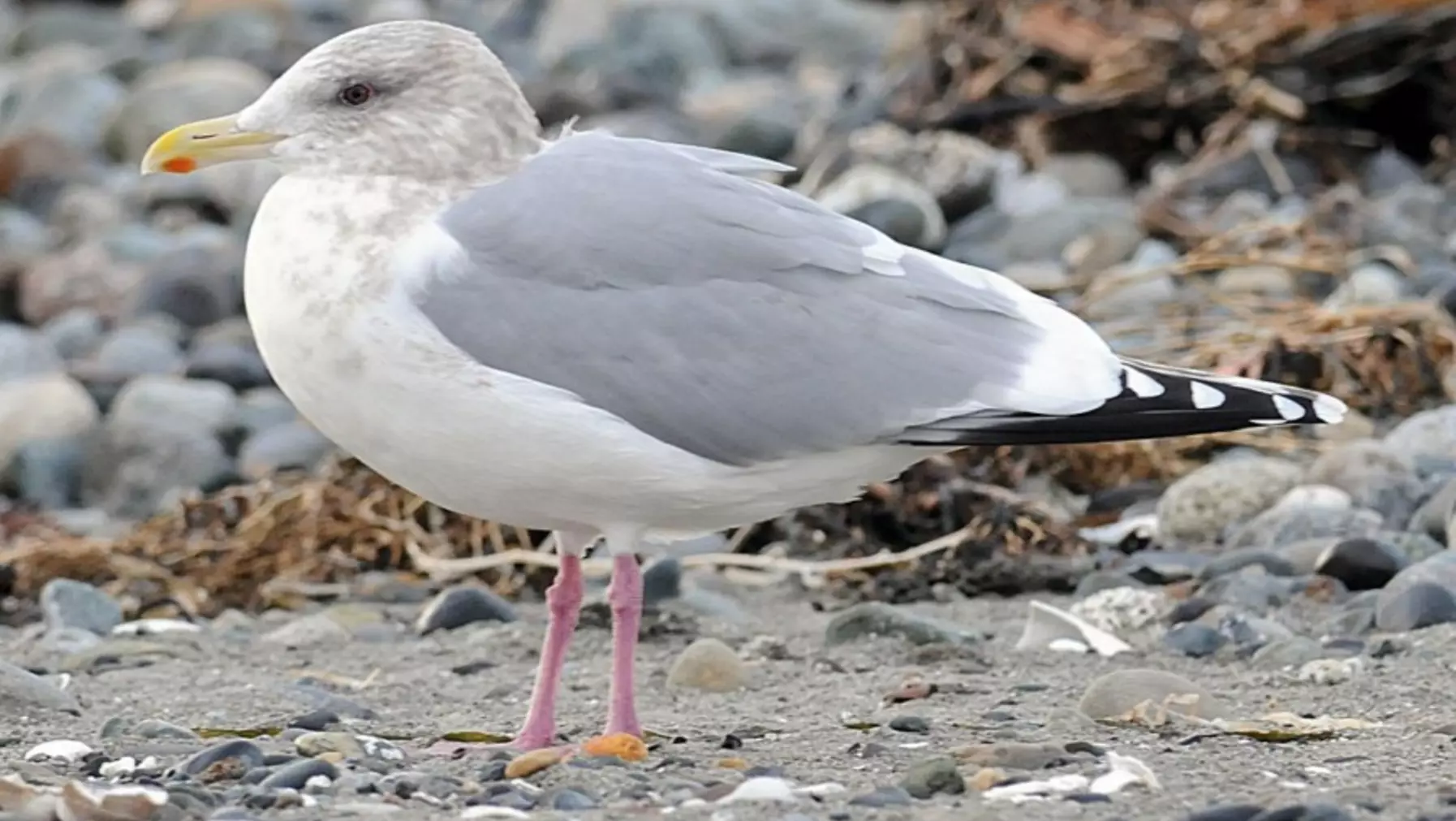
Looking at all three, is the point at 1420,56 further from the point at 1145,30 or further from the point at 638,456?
the point at 638,456

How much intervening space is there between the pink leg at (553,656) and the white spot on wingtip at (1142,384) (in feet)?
3.52

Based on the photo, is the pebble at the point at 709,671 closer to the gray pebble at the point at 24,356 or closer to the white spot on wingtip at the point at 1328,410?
the white spot on wingtip at the point at 1328,410

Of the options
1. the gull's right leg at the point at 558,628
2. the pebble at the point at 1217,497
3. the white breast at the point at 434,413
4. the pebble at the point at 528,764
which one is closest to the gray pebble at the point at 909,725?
the white breast at the point at 434,413

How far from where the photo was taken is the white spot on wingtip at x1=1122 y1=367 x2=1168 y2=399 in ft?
14.6

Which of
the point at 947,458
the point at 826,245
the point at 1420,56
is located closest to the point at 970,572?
the point at 947,458

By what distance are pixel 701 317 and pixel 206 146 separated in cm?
100

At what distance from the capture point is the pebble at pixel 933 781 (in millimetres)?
3820

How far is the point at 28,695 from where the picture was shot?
4867 mm

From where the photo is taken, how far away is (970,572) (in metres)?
6.26

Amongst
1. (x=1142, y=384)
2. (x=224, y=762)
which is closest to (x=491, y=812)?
(x=224, y=762)

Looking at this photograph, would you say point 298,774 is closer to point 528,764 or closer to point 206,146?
point 528,764

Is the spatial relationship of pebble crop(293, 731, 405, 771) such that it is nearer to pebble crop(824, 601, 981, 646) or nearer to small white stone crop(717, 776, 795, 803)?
small white stone crop(717, 776, 795, 803)

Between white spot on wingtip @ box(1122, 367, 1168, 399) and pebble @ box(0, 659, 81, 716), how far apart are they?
2.09 meters

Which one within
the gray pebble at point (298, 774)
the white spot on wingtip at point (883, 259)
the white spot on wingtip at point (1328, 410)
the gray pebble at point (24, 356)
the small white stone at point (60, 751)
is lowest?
the small white stone at point (60, 751)
